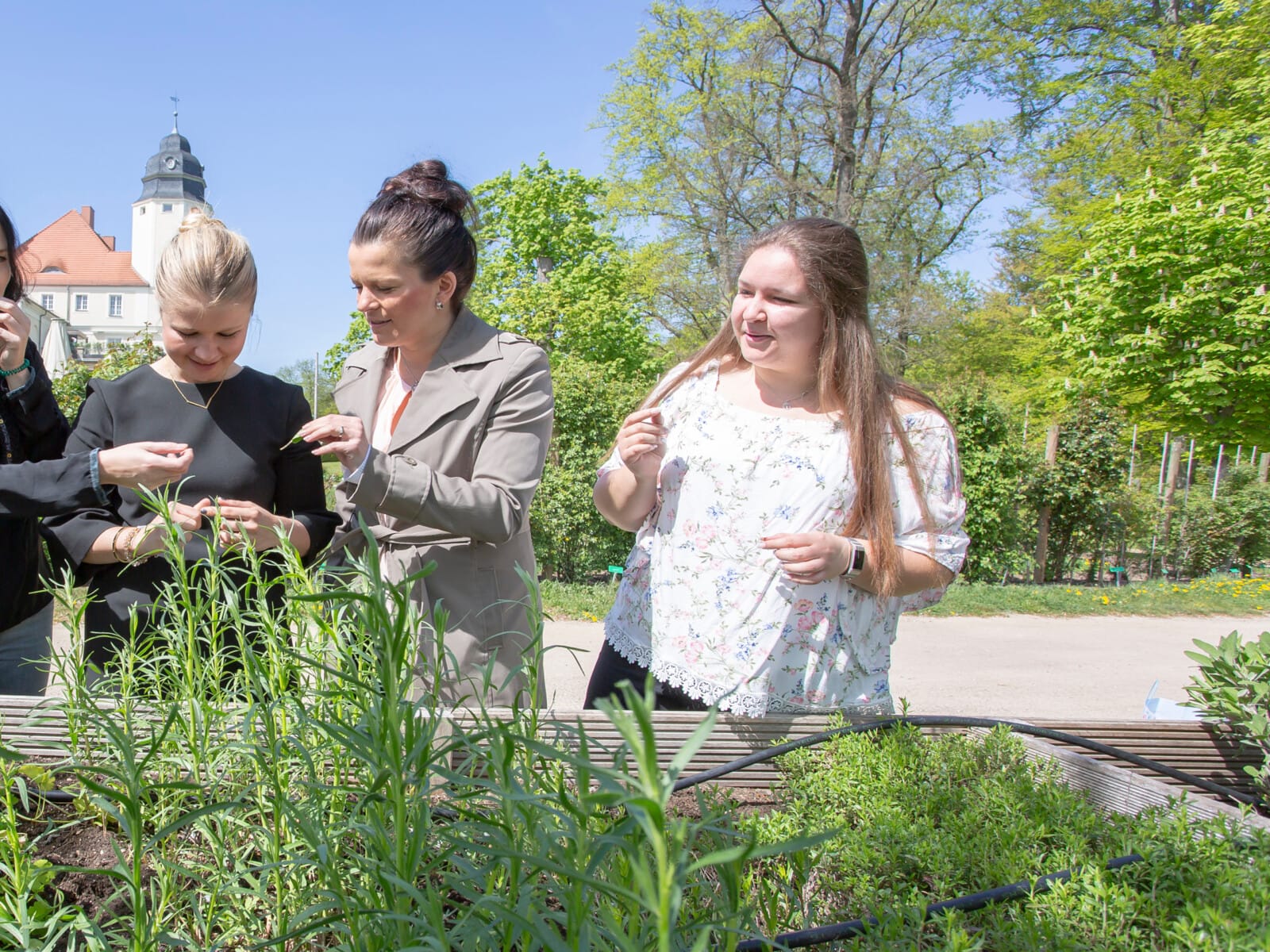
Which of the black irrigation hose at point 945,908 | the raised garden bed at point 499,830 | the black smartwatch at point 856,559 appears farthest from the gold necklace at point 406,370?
the black irrigation hose at point 945,908

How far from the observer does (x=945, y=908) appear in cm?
101

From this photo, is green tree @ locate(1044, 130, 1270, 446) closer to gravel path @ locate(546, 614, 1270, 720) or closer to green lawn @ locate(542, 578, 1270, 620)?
green lawn @ locate(542, 578, 1270, 620)

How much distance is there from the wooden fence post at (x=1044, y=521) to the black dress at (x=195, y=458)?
44.1 feet

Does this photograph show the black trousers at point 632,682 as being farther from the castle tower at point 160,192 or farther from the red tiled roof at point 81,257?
the castle tower at point 160,192

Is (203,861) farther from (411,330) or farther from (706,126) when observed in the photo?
(706,126)

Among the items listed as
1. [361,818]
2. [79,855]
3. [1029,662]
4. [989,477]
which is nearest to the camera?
[361,818]

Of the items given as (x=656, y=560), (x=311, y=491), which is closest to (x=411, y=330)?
(x=311, y=491)

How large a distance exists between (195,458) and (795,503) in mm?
1459

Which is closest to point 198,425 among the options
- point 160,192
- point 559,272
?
point 559,272

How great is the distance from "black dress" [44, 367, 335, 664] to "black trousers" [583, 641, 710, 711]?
784 millimetres

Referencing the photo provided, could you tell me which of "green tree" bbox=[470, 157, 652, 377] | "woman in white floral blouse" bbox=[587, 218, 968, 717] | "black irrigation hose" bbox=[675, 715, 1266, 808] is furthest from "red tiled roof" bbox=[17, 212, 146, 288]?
"black irrigation hose" bbox=[675, 715, 1266, 808]

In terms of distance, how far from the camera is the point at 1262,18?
46.9ft

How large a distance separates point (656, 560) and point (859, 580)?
20.3 inches

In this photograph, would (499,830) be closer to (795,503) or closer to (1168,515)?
(795,503)
